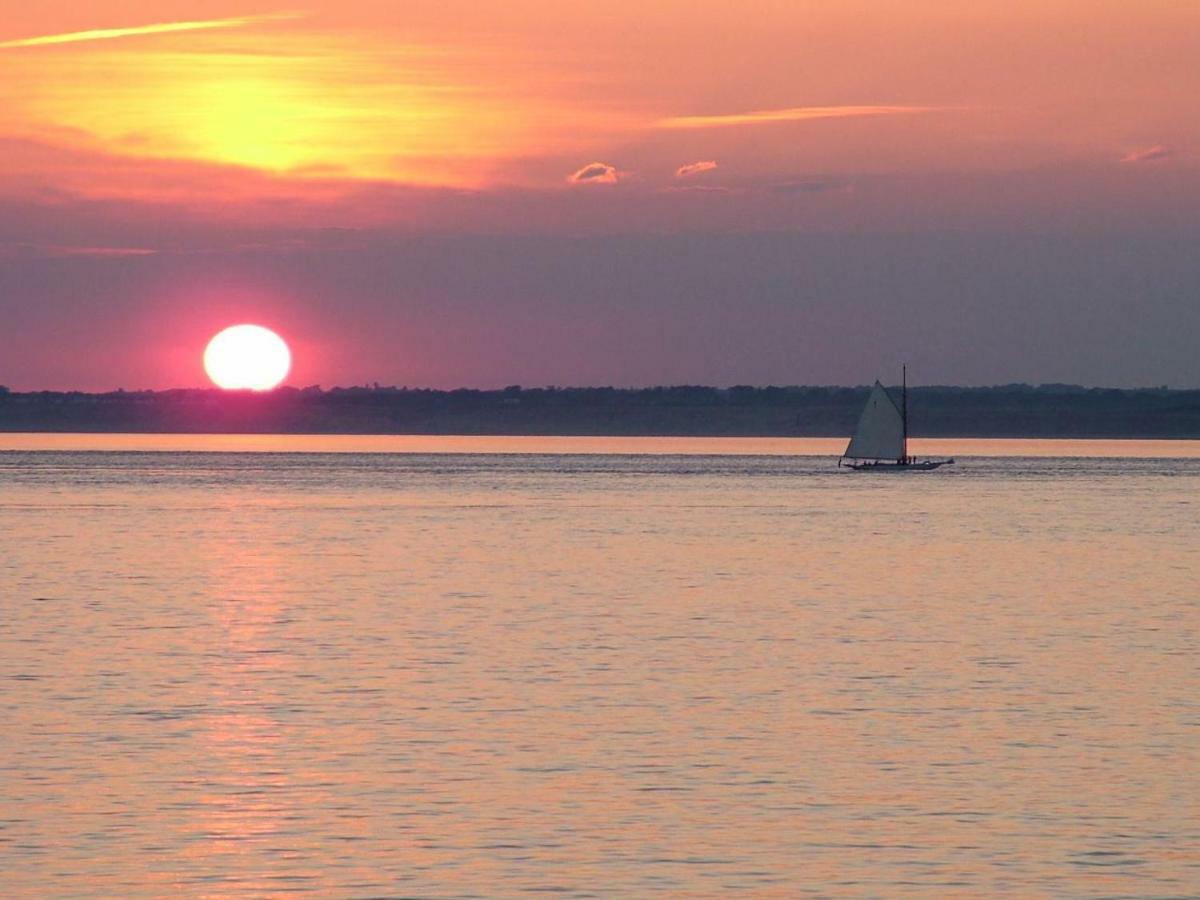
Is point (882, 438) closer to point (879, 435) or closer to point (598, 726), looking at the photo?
point (879, 435)

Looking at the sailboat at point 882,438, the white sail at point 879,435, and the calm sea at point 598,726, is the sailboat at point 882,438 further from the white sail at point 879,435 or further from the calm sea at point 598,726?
the calm sea at point 598,726

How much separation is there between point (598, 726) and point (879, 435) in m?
165

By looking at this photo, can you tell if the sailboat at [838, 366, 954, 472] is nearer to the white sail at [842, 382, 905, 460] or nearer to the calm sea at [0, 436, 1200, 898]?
the white sail at [842, 382, 905, 460]

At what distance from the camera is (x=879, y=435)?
643 ft

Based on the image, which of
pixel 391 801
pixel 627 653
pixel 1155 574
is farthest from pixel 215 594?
pixel 391 801

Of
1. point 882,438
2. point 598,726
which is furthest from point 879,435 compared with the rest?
point 598,726

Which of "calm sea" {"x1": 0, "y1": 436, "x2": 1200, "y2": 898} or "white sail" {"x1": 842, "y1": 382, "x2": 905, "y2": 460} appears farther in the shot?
"white sail" {"x1": 842, "y1": 382, "x2": 905, "y2": 460}

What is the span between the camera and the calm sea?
916 inches

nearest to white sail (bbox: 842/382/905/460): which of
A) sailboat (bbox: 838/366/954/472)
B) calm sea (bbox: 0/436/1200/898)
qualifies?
sailboat (bbox: 838/366/954/472)

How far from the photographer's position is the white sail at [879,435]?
19250 centimetres

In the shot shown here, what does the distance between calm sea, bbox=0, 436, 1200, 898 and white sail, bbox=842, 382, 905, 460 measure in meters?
116

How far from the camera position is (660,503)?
136000 millimetres

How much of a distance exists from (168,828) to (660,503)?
11150cm

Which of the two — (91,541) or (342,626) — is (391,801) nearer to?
(342,626)
